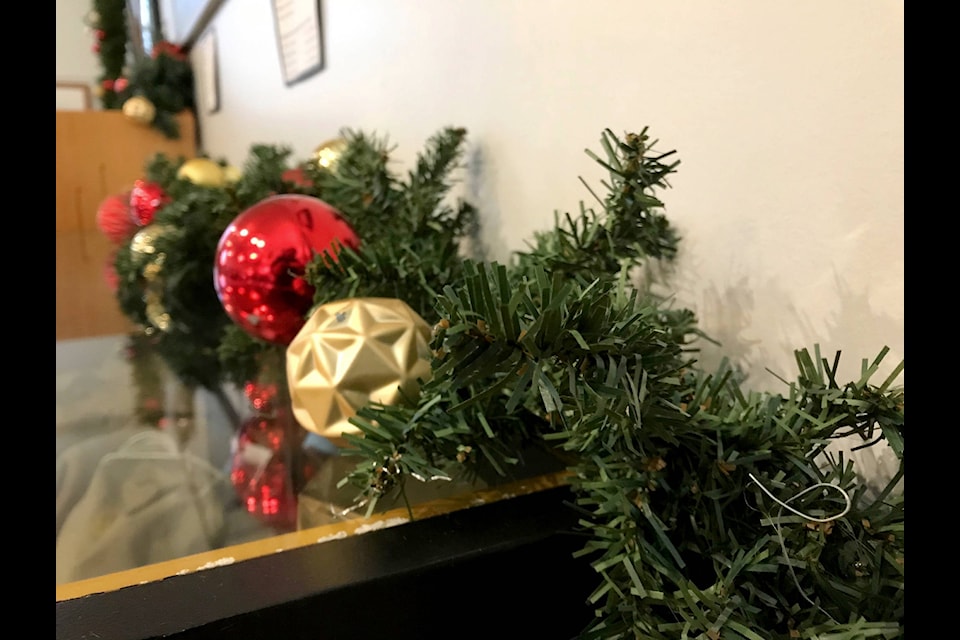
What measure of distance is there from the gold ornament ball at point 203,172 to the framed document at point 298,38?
0.71 feet

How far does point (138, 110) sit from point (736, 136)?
8.33 feet

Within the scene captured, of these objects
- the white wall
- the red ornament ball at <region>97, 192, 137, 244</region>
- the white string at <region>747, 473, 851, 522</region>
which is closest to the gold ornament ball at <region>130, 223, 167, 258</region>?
the red ornament ball at <region>97, 192, 137, 244</region>

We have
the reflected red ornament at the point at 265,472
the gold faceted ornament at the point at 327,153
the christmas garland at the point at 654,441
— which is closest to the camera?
the christmas garland at the point at 654,441

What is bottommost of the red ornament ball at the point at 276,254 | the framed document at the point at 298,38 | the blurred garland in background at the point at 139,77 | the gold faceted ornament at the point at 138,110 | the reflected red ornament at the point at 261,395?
the reflected red ornament at the point at 261,395

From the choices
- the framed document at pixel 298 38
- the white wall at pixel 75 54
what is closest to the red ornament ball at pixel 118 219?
the framed document at pixel 298 38

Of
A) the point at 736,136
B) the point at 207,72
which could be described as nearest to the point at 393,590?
the point at 736,136

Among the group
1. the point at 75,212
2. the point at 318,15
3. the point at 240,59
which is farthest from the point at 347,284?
the point at 75,212

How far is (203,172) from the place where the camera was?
1079mm

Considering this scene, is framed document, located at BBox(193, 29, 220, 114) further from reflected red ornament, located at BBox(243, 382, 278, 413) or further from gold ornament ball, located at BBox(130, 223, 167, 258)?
reflected red ornament, located at BBox(243, 382, 278, 413)

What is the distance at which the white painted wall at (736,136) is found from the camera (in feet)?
0.92

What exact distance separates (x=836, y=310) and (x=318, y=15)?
896 millimetres

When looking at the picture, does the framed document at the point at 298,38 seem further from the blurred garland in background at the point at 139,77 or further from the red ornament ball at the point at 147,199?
the blurred garland in background at the point at 139,77

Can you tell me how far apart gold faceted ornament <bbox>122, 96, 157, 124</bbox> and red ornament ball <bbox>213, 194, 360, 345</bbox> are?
2.23 m

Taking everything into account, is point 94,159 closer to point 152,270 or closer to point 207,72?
point 207,72
